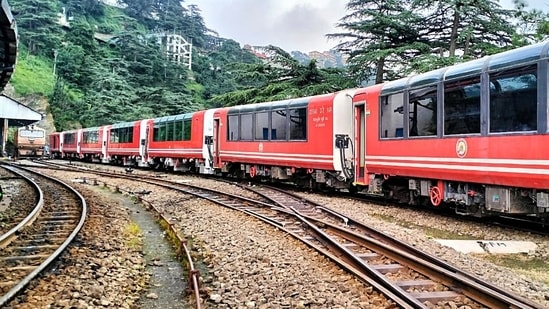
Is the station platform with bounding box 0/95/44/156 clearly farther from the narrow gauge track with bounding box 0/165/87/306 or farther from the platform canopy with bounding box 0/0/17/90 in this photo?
the narrow gauge track with bounding box 0/165/87/306

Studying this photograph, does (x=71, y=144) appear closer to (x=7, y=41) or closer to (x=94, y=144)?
(x=94, y=144)

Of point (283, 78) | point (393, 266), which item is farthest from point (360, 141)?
point (283, 78)

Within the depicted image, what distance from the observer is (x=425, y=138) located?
995cm

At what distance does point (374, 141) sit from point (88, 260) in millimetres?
7087

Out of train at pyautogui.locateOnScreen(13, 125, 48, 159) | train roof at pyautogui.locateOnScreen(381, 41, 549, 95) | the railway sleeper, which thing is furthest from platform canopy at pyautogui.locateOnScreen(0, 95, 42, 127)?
train roof at pyautogui.locateOnScreen(381, 41, 549, 95)

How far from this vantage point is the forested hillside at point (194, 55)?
69.0 feet

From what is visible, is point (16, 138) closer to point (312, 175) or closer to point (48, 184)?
point (48, 184)

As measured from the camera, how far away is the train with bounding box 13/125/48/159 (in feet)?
139

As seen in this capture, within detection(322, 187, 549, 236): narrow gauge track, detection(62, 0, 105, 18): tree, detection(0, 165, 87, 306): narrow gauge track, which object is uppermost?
detection(62, 0, 105, 18): tree

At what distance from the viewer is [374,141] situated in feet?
38.8

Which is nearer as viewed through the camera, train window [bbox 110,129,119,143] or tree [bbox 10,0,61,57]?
train window [bbox 110,129,119,143]

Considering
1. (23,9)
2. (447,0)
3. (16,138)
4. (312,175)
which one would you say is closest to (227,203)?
(312,175)

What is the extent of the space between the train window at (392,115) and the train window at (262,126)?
5.67 m

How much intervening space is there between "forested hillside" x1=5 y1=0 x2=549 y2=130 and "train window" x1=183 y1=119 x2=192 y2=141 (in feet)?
13.9
